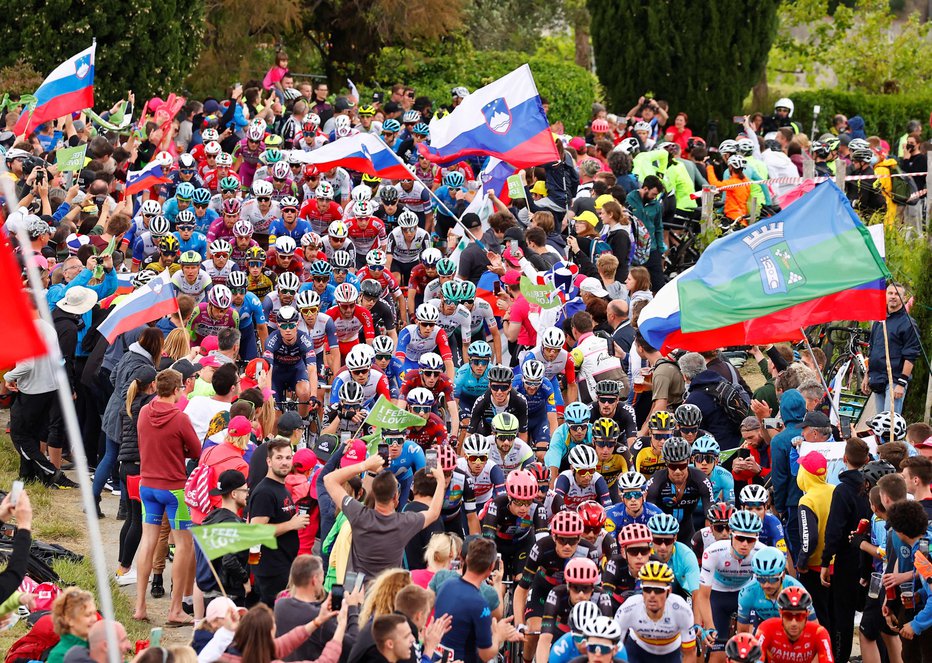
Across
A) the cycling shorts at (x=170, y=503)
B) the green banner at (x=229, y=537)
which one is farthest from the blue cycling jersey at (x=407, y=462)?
the green banner at (x=229, y=537)

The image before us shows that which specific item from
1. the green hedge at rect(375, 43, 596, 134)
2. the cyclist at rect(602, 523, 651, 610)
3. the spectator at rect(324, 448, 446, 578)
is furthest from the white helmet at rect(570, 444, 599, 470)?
the green hedge at rect(375, 43, 596, 134)

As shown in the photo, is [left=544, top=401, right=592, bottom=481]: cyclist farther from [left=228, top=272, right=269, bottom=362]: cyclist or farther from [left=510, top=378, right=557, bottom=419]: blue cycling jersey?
[left=228, top=272, right=269, bottom=362]: cyclist

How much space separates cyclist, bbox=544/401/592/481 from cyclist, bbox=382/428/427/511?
119cm

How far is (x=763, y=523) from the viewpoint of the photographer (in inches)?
442

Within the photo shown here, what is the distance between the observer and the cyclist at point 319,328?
15352 millimetres

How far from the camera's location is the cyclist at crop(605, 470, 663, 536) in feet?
37.2

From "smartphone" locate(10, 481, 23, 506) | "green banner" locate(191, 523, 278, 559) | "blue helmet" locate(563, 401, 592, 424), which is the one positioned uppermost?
"smartphone" locate(10, 481, 23, 506)

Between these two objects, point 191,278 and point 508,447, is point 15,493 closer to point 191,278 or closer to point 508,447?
point 508,447

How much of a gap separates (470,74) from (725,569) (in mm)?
25870

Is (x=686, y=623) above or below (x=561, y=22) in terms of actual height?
above

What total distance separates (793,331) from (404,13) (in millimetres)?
23041

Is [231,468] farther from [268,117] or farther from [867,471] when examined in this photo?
[268,117]

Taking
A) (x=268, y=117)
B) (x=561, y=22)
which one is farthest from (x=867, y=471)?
(x=561, y=22)

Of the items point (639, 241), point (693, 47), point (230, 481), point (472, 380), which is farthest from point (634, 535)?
point (693, 47)
